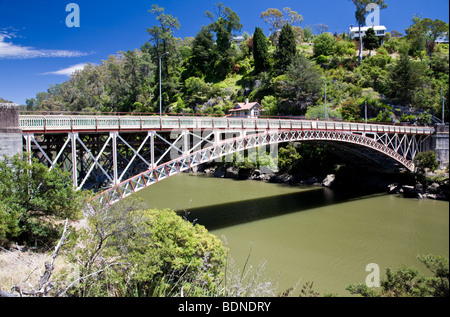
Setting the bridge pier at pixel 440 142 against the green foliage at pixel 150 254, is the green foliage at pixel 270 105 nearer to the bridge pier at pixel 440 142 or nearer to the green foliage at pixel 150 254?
the bridge pier at pixel 440 142

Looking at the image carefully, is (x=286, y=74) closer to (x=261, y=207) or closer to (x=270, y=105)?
(x=270, y=105)

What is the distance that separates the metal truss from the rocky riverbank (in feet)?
7.07

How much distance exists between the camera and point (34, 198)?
9516 millimetres

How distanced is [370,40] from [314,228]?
44922 mm

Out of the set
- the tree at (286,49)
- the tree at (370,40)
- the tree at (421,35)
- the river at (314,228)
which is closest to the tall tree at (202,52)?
the tree at (286,49)

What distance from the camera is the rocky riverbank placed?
2231 cm

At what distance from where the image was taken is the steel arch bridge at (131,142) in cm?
1230

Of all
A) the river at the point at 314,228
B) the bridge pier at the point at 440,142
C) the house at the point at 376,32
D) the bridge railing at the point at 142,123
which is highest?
the house at the point at 376,32

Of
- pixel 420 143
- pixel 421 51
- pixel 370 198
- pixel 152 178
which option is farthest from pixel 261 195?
pixel 421 51

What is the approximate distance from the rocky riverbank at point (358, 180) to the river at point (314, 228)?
A: 158 cm

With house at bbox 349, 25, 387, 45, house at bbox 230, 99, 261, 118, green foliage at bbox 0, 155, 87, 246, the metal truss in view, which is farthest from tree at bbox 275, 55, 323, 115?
green foliage at bbox 0, 155, 87, 246

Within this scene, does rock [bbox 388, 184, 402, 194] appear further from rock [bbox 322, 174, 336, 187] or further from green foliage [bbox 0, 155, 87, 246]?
green foliage [bbox 0, 155, 87, 246]
